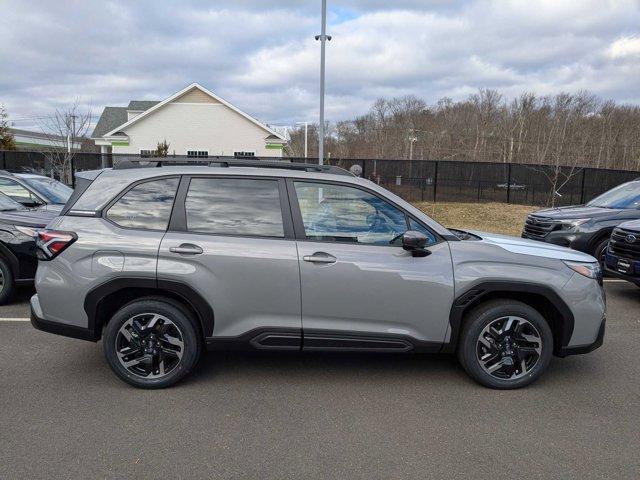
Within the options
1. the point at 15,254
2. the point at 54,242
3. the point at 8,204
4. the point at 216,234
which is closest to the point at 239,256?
the point at 216,234

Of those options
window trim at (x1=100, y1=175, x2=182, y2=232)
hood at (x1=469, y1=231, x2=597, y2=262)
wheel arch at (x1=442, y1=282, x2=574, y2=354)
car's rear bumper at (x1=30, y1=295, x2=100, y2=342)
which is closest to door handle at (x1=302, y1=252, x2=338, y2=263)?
wheel arch at (x1=442, y1=282, x2=574, y2=354)

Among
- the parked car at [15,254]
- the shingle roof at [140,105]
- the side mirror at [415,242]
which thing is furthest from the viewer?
the shingle roof at [140,105]

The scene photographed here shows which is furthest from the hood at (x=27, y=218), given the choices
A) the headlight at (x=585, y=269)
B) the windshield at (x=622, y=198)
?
the windshield at (x=622, y=198)

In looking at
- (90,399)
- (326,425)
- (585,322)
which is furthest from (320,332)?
(585,322)

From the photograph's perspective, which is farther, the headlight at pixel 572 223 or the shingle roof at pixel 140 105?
the shingle roof at pixel 140 105

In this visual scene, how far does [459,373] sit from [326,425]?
1500 mm

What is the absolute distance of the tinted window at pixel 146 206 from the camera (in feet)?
12.9

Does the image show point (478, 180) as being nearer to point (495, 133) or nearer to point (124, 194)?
point (124, 194)

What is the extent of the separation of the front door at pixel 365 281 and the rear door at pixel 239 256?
0.13 m

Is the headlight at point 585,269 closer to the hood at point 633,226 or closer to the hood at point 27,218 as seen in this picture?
the hood at point 633,226

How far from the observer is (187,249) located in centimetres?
380

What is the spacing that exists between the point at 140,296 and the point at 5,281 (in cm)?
334

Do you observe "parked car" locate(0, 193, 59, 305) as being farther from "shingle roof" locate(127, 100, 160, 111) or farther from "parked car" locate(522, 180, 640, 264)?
"shingle roof" locate(127, 100, 160, 111)

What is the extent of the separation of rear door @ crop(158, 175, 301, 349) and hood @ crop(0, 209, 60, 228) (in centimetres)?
351
